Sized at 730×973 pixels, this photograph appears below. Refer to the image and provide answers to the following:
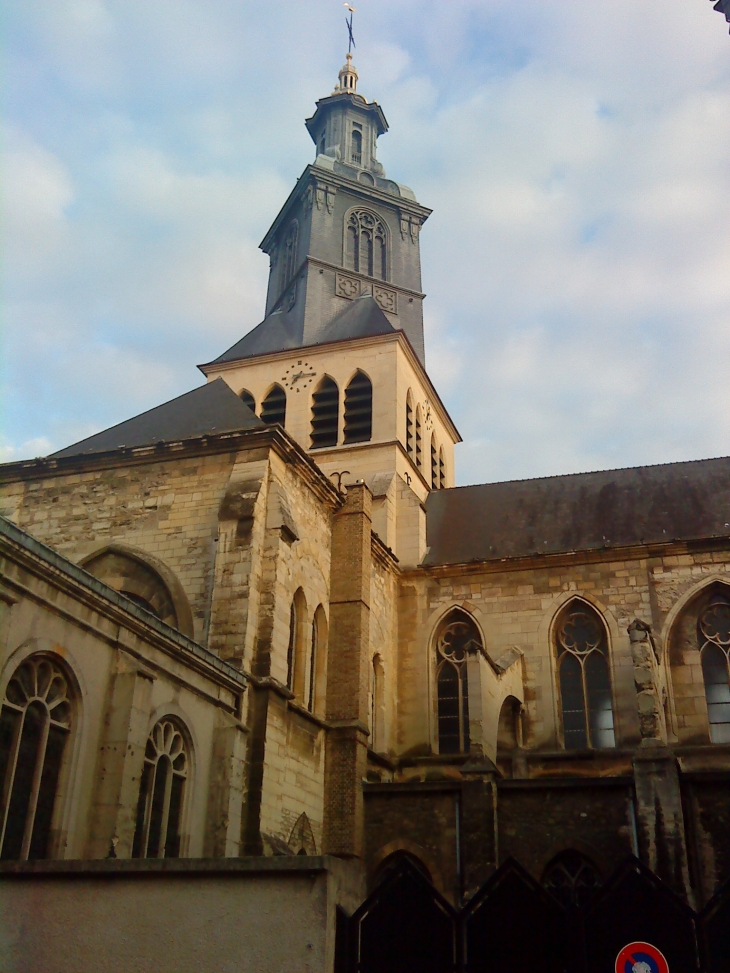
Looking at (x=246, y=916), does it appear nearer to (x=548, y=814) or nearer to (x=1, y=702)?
(x=1, y=702)

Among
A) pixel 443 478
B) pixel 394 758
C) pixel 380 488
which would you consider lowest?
pixel 394 758

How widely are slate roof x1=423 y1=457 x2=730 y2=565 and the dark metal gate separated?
15637mm

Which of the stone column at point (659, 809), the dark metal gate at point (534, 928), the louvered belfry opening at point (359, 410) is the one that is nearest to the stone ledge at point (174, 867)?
the dark metal gate at point (534, 928)

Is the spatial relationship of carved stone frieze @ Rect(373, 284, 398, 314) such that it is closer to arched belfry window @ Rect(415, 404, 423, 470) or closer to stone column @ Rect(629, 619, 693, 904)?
arched belfry window @ Rect(415, 404, 423, 470)

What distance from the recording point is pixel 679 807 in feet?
43.6

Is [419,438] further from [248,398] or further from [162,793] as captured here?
[162,793]

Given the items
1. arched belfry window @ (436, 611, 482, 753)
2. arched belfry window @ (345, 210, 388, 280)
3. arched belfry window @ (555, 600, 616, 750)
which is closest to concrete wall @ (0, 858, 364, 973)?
arched belfry window @ (436, 611, 482, 753)

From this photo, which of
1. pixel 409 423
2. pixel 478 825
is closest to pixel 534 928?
pixel 478 825

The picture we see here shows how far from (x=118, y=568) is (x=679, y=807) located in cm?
894

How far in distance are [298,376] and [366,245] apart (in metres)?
5.67

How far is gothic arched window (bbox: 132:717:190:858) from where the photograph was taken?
10492 mm

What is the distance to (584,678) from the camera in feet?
59.9

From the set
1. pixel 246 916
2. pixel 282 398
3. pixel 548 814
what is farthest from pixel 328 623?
pixel 246 916

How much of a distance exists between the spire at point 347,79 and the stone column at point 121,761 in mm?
26142
